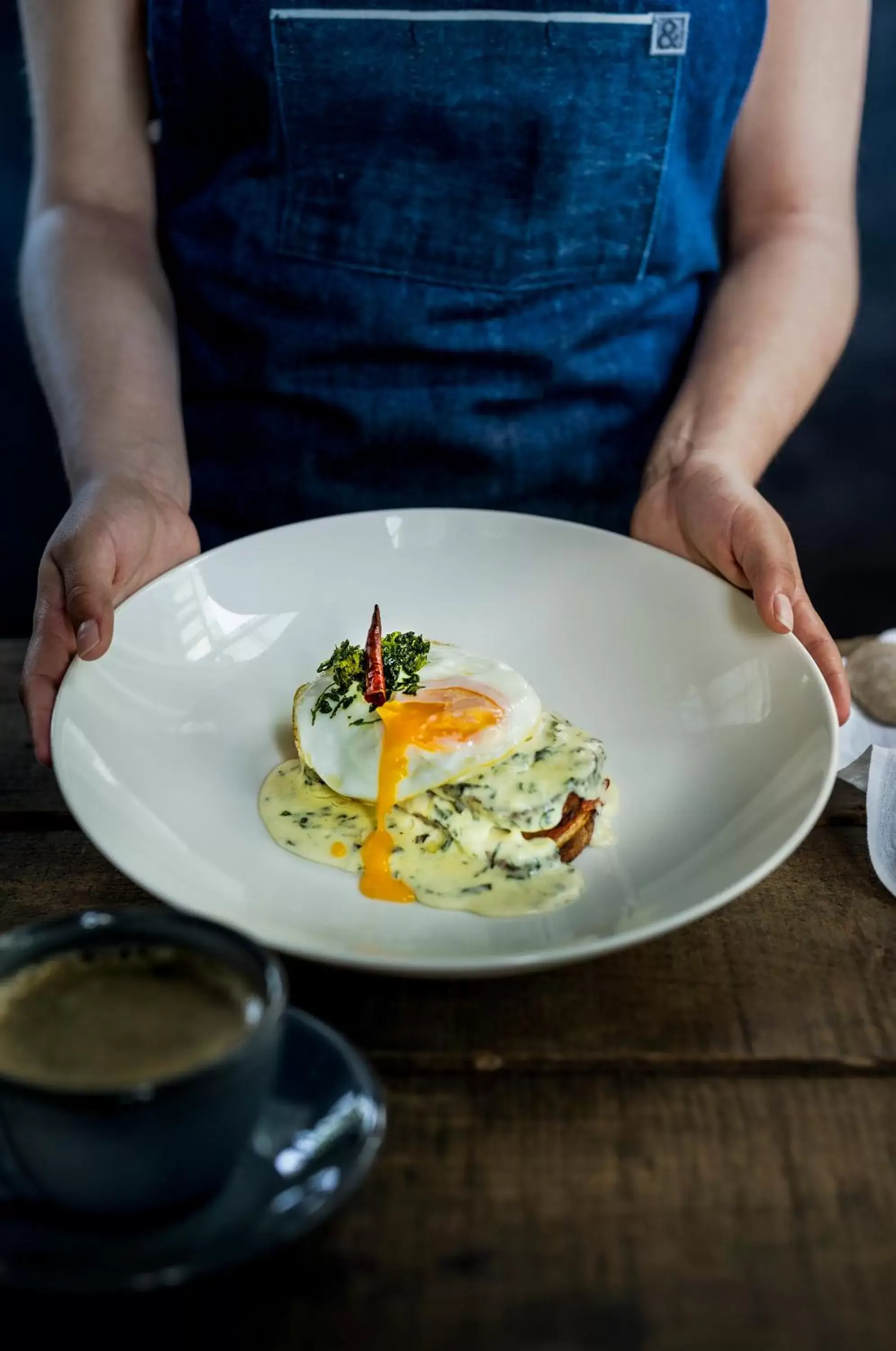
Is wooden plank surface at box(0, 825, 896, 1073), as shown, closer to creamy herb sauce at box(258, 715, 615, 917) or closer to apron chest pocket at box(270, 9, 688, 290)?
creamy herb sauce at box(258, 715, 615, 917)

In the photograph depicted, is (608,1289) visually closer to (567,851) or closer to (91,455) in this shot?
(567,851)

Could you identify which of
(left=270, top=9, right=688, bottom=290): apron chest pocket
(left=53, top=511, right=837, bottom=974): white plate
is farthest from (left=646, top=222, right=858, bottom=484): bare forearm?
(left=53, top=511, right=837, bottom=974): white plate

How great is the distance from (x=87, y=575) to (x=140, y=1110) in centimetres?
80

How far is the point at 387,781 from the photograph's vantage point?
4.20ft

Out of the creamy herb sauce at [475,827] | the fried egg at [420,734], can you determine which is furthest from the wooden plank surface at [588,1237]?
the fried egg at [420,734]

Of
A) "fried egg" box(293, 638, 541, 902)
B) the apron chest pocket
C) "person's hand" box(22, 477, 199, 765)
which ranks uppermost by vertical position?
Result: the apron chest pocket

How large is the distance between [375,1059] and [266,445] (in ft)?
4.24

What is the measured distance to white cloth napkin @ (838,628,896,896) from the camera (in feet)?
4.17

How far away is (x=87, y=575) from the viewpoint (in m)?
1.40

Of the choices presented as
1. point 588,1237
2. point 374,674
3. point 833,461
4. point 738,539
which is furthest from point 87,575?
point 833,461

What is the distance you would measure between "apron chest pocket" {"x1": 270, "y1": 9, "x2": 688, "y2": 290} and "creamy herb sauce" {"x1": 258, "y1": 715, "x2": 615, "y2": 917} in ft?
3.13

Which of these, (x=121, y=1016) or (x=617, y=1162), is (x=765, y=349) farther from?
(x=121, y=1016)

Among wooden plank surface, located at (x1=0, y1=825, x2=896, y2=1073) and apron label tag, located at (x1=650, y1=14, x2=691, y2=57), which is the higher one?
apron label tag, located at (x1=650, y1=14, x2=691, y2=57)

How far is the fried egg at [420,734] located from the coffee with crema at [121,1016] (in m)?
0.47
